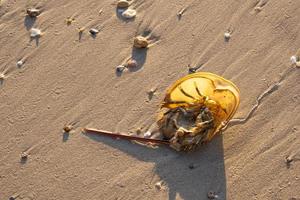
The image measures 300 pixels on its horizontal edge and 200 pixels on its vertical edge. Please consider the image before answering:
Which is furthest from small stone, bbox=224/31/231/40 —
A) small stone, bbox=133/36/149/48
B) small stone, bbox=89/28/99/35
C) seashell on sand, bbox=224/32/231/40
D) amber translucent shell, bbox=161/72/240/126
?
small stone, bbox=89/28/99/35

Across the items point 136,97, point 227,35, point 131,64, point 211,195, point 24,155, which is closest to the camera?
point 211,195

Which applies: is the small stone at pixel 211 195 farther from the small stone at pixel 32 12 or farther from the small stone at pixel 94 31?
the small stone at pixel 32 12

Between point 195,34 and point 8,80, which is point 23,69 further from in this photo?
point 195,34

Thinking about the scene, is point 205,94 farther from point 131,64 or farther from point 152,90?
point 131,64

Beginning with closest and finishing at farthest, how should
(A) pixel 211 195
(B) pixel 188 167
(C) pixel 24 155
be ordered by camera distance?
1. (A) pixel 211 195
2. (B) pixel 188 167
3. (C) pixel 24 155

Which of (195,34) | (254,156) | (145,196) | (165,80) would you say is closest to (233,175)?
(254,156)

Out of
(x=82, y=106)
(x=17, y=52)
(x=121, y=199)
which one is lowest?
(x=121, y=199)

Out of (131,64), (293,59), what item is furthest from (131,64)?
(293,59)
